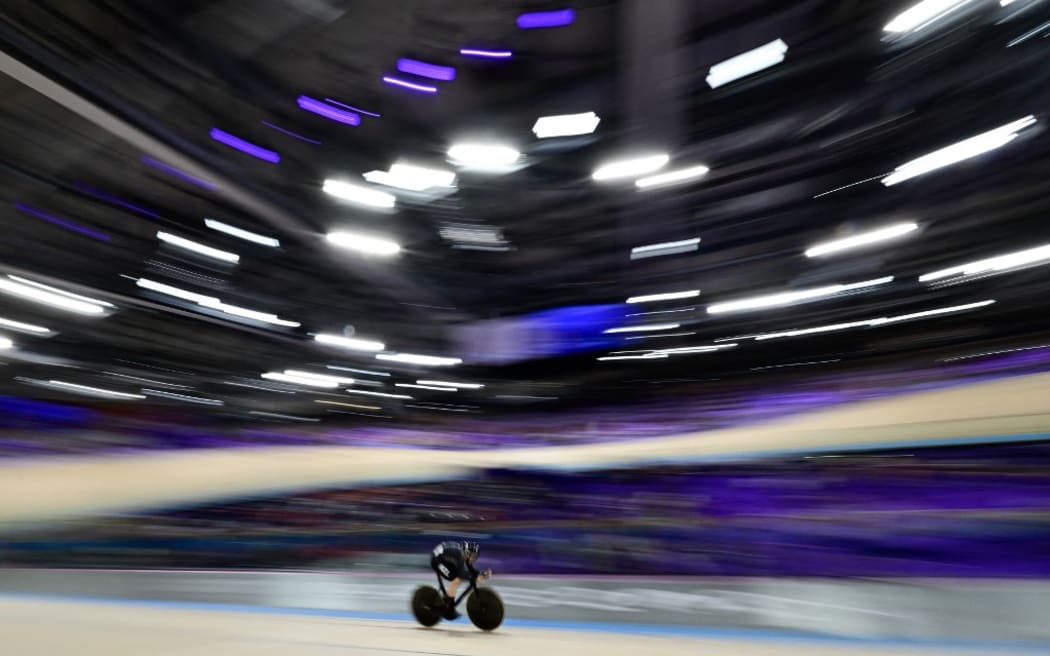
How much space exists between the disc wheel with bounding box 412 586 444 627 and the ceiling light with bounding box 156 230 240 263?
4.67m

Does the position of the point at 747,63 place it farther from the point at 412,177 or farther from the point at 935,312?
the point at 935,312

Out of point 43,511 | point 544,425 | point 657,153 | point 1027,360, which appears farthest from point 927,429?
point 43,511

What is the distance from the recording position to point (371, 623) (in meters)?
5.04

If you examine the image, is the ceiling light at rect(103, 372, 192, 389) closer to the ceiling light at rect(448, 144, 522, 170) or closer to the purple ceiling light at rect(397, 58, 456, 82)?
the ceiling light at rect(448, 144, 522, 170)

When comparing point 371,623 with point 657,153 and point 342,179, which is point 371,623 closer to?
point 342,179

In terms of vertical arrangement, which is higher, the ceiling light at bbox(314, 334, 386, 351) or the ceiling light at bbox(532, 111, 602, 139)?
the ceiling light at bbox(532, 111, 602, 139)

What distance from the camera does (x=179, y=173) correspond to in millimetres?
5625

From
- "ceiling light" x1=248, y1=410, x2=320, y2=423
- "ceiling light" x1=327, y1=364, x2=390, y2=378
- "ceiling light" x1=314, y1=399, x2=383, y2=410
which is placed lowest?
"ceiling light" x1=248, y1=410, x2=320, y2=423

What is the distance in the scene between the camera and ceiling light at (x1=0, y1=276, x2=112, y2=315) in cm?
818

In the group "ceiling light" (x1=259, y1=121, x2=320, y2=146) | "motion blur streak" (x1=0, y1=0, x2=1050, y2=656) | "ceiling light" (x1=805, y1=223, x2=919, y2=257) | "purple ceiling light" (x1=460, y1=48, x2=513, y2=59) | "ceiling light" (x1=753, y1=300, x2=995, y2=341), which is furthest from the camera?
"ceiling light" (x1=753, y1=300, x2=995, y2=341)

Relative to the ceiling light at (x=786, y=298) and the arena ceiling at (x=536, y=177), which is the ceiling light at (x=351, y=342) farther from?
the ceiling light at (x=786, y=298)

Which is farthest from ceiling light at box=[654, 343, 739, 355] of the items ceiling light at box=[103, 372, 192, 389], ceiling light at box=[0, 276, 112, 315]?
ceiling light at box=[103, 372, 192, 389]

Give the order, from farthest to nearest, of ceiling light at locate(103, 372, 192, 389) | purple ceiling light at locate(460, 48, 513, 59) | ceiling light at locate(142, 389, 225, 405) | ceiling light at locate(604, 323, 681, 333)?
ceiling light at locate(142, 389, 225, 405) → ceiling light at locate(103, 372, 192, 389) → ceiling light at locate(604, 323, 681, 333) → purple ceiling light at locate(460, 48, 513, 59)

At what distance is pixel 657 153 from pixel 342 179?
2923mm
